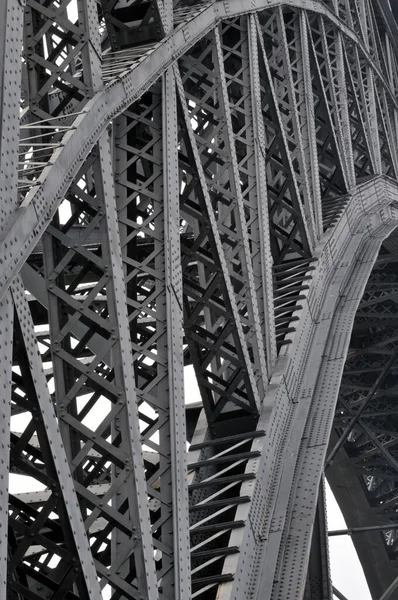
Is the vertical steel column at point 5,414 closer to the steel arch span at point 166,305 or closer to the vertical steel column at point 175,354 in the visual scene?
the steel arch span at point 166,305

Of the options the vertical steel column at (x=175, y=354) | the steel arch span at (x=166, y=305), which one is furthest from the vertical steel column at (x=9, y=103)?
the vertical steel column at (x=175, y=354)

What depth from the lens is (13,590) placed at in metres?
8.20

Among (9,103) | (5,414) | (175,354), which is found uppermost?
(9,103)

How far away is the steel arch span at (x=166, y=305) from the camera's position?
331 inches

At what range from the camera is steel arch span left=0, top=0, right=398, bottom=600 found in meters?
8.40

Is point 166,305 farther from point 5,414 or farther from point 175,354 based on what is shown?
point 5,414

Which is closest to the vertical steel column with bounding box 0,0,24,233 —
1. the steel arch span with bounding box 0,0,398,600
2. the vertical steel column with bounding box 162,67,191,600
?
the steel arch span with bounding box 0,0,398,600

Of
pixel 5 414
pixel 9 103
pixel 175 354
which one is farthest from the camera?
pixel 175 354

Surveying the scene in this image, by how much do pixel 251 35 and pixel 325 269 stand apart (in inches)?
155

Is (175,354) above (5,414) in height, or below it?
above

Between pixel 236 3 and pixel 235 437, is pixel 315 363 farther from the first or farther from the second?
pixel 236 3

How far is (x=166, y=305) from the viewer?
1118 cm

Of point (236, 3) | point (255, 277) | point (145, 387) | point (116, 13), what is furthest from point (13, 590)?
point (236, 3)

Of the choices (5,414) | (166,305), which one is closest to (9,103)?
(5,414)
